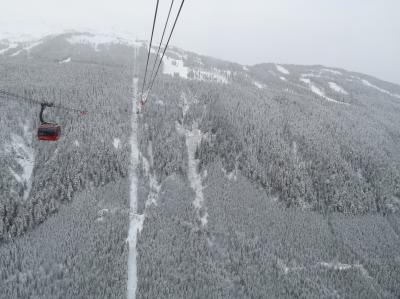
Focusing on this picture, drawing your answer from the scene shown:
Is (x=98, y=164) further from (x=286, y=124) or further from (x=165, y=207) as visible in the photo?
(x=286, y=124)

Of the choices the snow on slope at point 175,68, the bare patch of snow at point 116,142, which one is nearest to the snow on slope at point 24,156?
the bare patch of snow at point 116,142

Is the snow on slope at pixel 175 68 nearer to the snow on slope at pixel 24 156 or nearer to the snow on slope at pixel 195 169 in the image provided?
the snow on slope at pixel 195 169

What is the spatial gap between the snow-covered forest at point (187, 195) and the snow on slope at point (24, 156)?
0.29 m

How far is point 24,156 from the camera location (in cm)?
7106

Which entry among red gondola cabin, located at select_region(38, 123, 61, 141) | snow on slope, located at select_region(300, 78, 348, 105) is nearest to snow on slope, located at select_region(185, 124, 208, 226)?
red gondola cabin, located at select_region(38, 123, 61, 141)

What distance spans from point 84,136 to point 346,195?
223ft

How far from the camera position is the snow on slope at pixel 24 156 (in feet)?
220

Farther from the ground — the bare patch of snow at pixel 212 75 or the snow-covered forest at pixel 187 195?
the bare patch of snow at pixel 212 75

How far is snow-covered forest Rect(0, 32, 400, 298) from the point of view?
2106 inches

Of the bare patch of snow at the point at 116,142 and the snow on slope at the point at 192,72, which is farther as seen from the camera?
the snow on slope at the point at 192,72

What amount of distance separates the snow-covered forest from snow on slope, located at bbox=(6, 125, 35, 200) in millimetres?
289

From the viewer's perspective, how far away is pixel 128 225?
61312 millimetres

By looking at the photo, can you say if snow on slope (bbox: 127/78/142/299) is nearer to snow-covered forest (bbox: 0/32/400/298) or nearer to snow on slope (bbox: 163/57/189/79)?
snow-covered forest (bbox: 0/32/400/298)

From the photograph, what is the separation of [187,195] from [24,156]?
36793 mm
